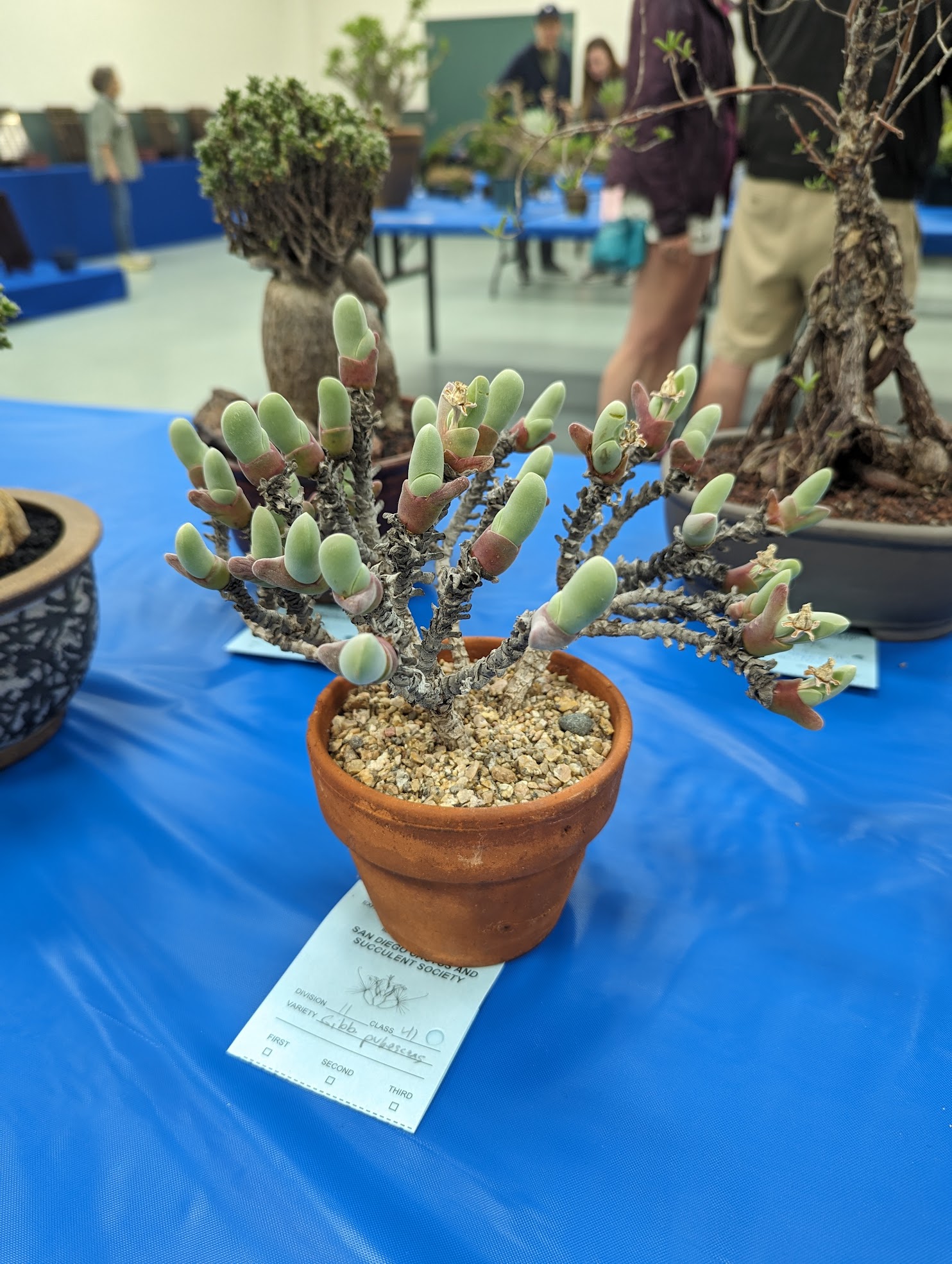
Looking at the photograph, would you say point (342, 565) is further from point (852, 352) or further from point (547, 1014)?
point (852, 352)

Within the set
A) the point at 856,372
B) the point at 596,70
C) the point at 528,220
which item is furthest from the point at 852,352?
the point at 596,70

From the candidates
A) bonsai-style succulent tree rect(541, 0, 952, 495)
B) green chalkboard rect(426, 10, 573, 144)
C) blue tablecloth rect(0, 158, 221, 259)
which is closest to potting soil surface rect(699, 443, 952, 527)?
bonsai-style succulent tree rect(541, 0, 952, 495)

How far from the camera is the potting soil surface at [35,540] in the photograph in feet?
2.95

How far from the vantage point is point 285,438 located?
56 centimetres

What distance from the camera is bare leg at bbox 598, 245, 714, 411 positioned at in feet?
7.55

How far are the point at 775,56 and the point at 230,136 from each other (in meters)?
1.09

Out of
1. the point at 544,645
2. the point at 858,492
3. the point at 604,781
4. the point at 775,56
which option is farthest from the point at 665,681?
the point at 775,56

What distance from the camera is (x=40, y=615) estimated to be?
0.86 metres

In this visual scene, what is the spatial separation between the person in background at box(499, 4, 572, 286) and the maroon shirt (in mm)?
2838

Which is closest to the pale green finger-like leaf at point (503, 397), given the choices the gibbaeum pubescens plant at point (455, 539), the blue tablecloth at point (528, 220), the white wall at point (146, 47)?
the gibbaeum pubescens plant at point (455, 539)

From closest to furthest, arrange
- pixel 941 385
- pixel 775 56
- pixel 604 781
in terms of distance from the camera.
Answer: pixel 604 781 < pixel 775 56 < pixel 941 385

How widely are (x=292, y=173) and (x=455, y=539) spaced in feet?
2.63

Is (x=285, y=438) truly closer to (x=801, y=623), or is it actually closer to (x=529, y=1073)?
(x=801, y=623)

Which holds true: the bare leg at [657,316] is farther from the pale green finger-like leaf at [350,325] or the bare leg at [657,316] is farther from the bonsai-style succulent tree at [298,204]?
the pale green finger-like leaf at [350,325]
